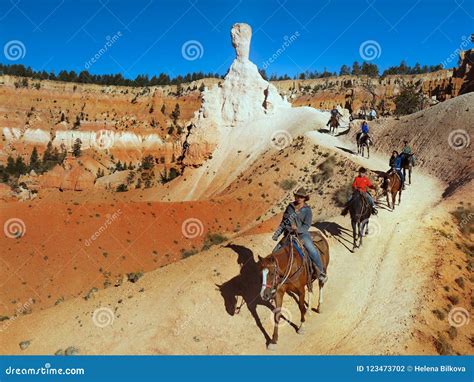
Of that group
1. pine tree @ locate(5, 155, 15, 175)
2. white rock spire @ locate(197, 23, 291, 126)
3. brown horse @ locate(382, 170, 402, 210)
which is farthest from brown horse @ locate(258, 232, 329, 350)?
pine tree @ locate(5, 155, 15, 175)

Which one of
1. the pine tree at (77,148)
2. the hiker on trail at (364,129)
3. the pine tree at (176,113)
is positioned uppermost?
the pine tree at (176,113)

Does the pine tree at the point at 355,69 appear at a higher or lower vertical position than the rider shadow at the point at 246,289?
higher

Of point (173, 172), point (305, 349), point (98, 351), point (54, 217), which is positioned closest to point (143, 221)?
point (54, 217)

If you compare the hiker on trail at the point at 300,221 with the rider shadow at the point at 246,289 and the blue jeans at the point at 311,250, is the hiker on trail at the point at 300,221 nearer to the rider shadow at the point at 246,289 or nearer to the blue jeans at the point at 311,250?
the blue jeans at the point at 311,250

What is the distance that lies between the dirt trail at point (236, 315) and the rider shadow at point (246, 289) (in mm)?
57

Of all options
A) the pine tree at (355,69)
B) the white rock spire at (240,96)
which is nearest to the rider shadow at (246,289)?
the white rock spire at (240,96)

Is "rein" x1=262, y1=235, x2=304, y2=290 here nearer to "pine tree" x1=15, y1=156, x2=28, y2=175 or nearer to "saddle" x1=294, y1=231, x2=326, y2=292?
"saddle" x1=294, y1=231, x2=326, y2=292

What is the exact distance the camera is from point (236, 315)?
1231 cm

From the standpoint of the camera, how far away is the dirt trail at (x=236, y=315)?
11.3 metres

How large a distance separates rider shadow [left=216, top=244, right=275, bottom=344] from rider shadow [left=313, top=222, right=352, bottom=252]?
368cm

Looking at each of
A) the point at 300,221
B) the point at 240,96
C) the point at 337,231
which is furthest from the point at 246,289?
the point at 240,96

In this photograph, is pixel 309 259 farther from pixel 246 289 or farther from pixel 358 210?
pixel 358 210

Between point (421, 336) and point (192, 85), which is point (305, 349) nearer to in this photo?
point (421, 336)

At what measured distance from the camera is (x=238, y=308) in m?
12.4
